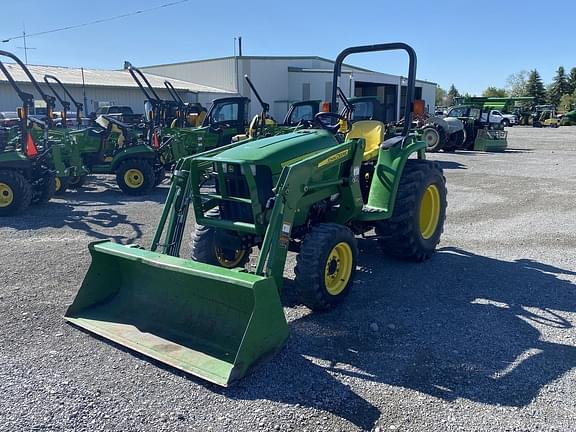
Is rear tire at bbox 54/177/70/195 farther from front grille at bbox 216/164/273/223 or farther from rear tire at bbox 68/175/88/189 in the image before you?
front grille at bbox 216/164/273/223

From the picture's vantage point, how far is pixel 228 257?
490 cm

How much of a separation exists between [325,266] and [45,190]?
7.00 meters

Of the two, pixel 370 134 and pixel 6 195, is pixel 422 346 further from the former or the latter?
pixel 6 195

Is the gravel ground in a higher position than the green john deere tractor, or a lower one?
lower

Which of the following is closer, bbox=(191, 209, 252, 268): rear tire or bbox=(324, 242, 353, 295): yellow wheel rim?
bbox=(324, 242, 353, 295): yellow wheel rim

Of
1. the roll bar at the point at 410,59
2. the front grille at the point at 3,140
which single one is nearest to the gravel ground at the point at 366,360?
the roll bar at the point at 410,59

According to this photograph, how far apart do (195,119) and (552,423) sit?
1434 cm

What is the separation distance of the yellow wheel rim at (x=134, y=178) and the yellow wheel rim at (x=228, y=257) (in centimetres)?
643

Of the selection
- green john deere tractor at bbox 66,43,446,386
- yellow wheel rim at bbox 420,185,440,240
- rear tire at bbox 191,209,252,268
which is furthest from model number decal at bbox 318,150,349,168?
yellow wheel rim at bbox 420,185,440,240

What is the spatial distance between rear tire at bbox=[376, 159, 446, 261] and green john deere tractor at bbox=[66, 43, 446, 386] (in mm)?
16

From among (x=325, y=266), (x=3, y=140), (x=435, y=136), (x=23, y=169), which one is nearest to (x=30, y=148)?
(x=23, y=169)

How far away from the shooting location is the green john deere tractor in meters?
3.49

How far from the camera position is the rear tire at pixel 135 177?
10.7m

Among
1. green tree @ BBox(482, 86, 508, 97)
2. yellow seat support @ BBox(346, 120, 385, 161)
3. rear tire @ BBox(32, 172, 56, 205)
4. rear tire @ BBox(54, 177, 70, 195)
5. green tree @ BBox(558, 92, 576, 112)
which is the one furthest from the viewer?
green tree @ BBox(482, 86, 508, 97)
